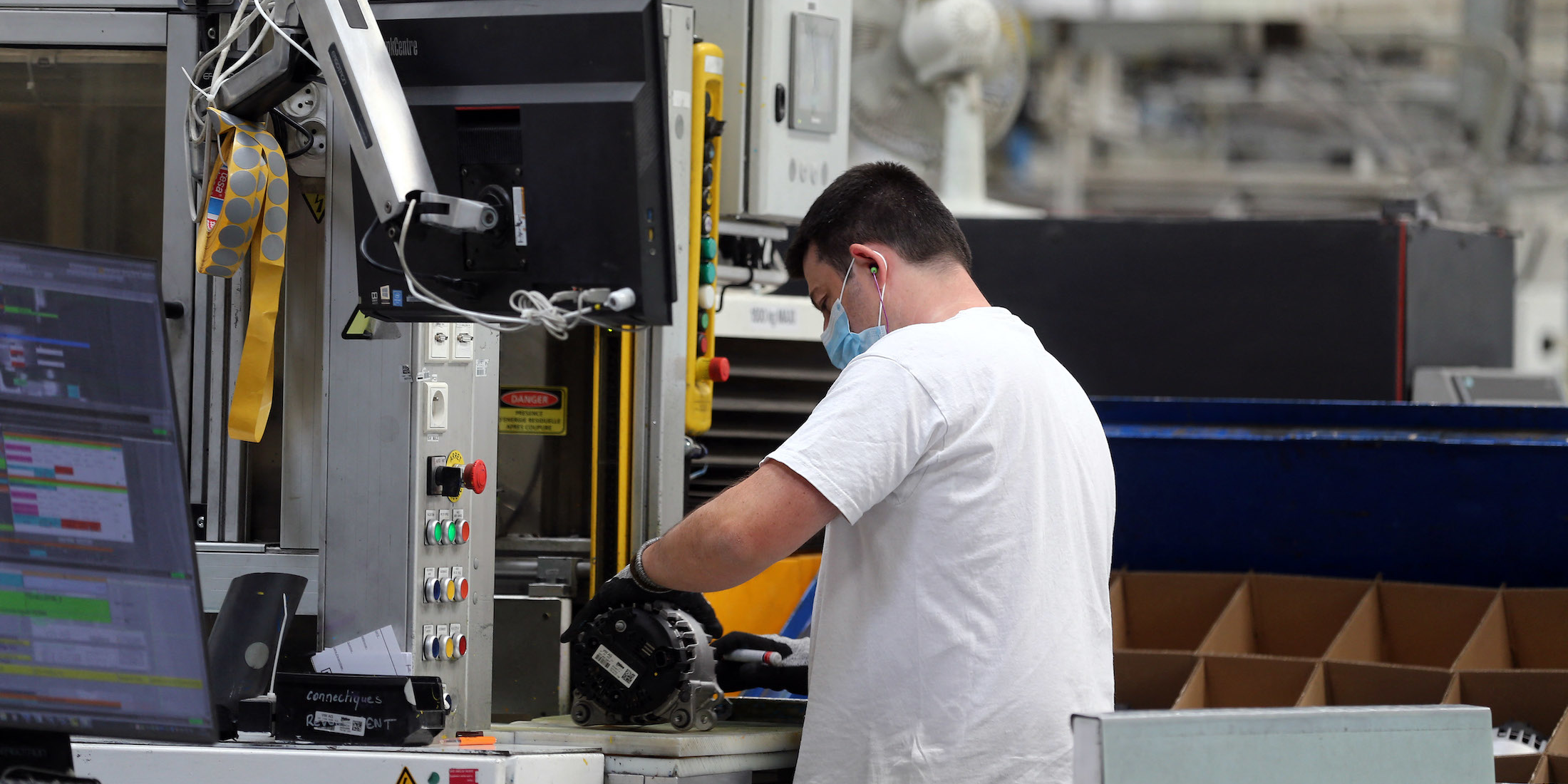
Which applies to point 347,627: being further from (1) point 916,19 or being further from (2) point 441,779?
→ (1) point 916,19

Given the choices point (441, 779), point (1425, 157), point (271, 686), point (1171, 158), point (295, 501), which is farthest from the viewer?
point (1171, 158)

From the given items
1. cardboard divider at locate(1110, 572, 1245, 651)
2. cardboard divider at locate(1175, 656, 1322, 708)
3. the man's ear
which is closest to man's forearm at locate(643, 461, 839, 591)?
the man's ear

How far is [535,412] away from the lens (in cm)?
300

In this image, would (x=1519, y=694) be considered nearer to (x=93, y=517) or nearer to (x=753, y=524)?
(x=753, y=524)

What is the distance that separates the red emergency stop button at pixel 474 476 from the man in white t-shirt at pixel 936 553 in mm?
430

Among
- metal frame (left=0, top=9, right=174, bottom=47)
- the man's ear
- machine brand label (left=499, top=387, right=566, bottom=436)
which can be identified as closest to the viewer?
the man's ear

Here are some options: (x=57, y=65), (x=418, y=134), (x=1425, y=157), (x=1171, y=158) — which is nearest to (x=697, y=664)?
(x=418, y=134)

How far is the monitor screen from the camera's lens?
4.60 ft

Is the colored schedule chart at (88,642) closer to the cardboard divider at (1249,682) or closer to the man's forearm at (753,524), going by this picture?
the man's forearm at (753,524)

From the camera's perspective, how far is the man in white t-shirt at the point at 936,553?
197 cm

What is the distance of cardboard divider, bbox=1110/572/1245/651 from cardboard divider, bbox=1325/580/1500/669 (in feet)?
1.12

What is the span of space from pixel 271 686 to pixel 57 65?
1.13m

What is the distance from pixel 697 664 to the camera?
235 cm

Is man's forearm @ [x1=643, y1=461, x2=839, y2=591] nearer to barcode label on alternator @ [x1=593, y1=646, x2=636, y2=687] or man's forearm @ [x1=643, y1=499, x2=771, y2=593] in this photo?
man's forearm @ [x1=643, y1=499, x2=771, y2=593]
